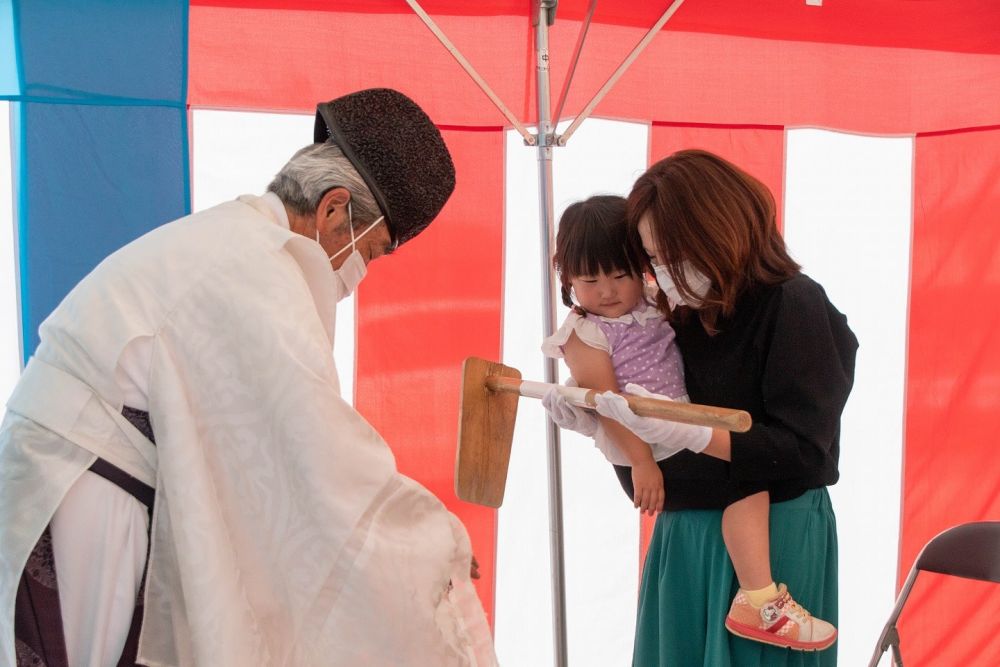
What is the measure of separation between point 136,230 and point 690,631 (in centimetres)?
164

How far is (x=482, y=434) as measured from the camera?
6.54 ft

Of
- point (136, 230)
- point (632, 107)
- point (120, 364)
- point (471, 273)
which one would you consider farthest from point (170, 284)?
point (632, 107)

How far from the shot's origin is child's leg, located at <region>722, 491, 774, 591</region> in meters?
1.69

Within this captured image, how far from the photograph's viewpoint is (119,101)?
8.09 ft

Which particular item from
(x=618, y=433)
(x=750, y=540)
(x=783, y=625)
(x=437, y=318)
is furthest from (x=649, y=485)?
(x=437, y=318)

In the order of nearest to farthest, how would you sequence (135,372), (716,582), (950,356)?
(135,372) → (716,582) → (950,356)

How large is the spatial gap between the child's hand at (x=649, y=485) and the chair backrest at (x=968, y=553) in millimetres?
977

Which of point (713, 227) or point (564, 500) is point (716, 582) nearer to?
point (713, 227)

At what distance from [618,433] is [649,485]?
0.37ft

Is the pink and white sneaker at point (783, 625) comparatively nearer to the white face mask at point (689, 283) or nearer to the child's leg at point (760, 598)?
the child's leg at point (760, 598)

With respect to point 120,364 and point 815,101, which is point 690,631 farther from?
point 815,101

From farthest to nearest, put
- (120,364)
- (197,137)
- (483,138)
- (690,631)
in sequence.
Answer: (483,138) → (197,137) → (690,631) → (120,364)

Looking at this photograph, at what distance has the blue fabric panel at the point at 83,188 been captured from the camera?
2.42 meters

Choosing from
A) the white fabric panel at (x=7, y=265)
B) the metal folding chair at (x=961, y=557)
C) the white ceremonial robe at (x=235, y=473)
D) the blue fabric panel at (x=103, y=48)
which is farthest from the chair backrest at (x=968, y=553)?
the white fabric panel at (x=7, y=265)
